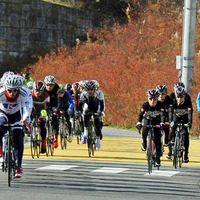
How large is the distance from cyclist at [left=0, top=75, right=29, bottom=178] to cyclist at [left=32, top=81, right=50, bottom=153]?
4069mm

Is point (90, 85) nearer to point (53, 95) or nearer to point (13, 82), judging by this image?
point (53, 95)

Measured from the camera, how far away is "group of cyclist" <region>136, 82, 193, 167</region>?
15062 mm

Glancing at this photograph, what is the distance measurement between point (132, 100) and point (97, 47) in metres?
11.7

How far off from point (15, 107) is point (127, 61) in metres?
20.7

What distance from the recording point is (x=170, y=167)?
1600cm

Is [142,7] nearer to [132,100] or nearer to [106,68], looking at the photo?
[106,68]

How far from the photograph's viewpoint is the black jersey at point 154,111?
15.1 metres

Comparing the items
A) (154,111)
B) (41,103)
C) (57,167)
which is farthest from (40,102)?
(154,111)

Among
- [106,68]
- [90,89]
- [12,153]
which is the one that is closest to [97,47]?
[106,68]

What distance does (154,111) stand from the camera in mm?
15164

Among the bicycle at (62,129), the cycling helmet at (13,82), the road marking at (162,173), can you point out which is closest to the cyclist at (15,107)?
the cycling helmet at (13,82)

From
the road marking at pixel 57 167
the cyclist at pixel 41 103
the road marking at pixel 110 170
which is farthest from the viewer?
the cyclist at pixel 41 103

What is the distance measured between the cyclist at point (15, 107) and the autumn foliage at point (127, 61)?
40.3 ft

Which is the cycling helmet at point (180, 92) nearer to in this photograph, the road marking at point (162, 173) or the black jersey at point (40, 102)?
the road marking at point (162, 173)
